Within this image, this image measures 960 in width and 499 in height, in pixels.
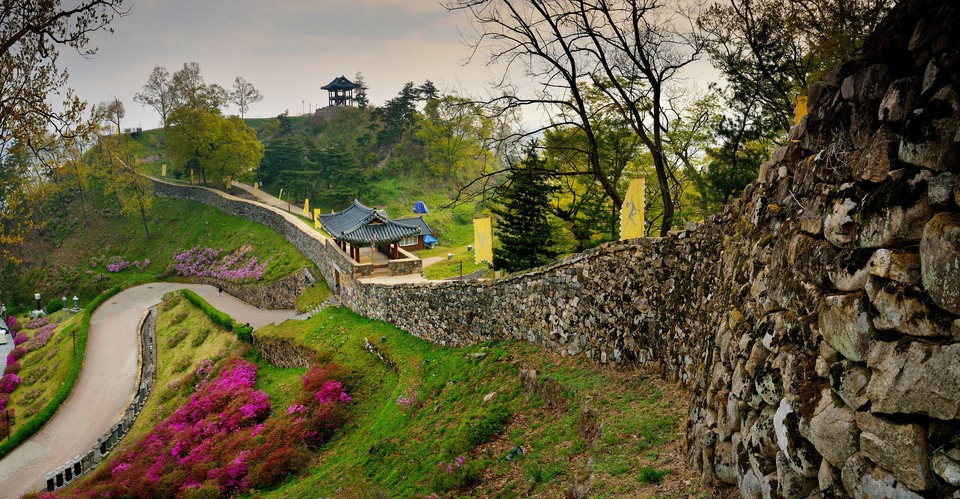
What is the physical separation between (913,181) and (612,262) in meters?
6.80

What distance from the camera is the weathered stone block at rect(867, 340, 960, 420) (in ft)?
9.80

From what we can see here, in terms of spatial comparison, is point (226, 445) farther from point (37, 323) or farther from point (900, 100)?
point (37, 323)

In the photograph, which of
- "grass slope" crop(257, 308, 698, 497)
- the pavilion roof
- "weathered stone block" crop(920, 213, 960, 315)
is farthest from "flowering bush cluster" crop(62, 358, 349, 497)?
the pavilion roof

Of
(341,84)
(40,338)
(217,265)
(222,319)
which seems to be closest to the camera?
(222,319)

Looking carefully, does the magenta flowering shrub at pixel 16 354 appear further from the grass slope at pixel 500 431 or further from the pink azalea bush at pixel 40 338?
the grass slope at pixel 500 431

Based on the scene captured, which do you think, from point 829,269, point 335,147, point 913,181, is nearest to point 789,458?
point 829,269

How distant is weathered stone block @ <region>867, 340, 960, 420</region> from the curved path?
2320cm

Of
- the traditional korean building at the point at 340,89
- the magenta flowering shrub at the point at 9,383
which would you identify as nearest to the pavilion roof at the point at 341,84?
the traditional korean building at the point at 340,89

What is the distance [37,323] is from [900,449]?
4395 centimetres

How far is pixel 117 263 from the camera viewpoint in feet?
140

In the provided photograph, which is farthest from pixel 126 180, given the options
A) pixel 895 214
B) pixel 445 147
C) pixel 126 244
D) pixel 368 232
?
pixel 895 214

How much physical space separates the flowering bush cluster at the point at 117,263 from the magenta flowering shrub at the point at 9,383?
1489 cm

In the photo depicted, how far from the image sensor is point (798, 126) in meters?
5.25

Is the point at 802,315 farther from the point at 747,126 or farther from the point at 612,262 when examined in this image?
the point at 747,126
